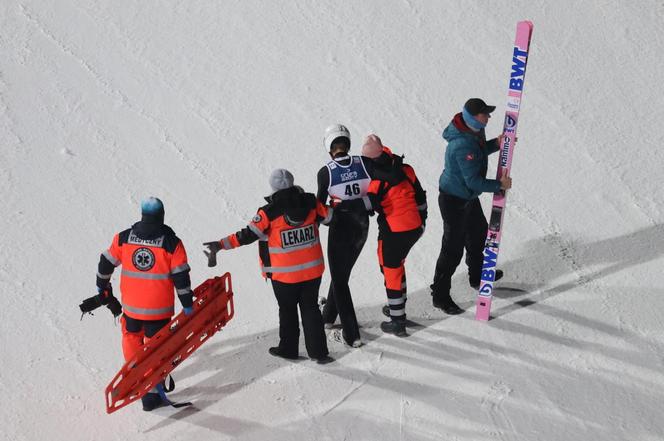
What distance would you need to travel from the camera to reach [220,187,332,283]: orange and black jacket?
657 centimetres

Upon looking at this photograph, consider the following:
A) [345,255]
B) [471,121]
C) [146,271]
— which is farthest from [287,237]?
[471,121]

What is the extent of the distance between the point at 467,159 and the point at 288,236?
5.22ft

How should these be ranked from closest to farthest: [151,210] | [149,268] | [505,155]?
[151,210], [149,268], [505,155]

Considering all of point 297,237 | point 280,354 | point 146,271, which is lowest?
point 280,354

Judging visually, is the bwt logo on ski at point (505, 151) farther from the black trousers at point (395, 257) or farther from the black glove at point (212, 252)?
the black glove at point (212, 252)

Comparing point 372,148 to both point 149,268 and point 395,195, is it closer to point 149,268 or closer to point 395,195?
point 395,195

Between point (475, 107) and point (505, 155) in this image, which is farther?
point (505, 155)

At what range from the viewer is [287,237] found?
6633 millimetres

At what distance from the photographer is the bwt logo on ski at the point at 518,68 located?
6.83m

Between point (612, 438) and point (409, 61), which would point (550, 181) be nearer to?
point (409, 61)

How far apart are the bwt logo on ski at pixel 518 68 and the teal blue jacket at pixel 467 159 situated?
0.51m

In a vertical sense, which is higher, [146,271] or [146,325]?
[146,271]

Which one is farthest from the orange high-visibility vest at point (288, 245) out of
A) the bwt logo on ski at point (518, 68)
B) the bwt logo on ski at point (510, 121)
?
the bwt logo on ski at point (518, 68)

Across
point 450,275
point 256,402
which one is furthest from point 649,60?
point 256,402
